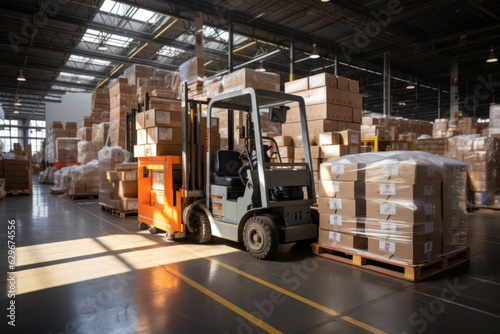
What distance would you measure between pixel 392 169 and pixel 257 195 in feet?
5.46

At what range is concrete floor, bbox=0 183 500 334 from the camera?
8.80 ft

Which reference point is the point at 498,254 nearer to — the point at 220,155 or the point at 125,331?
the point at 220,155

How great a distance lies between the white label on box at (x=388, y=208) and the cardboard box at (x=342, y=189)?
30 cm

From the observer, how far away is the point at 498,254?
4754mm

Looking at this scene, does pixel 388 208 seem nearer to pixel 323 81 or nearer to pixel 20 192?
pixel 323 81

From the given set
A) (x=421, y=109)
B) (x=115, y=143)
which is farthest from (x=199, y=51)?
(x=421, y=109)

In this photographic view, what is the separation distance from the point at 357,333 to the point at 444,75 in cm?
2381

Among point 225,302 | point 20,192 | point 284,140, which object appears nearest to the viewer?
point 225,302

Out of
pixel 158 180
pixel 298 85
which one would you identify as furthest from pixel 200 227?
pixel 298 85

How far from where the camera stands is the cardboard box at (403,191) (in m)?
3.69

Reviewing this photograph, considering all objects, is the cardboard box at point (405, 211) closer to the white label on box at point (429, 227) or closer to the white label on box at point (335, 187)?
the white label on box at point (429, 227)

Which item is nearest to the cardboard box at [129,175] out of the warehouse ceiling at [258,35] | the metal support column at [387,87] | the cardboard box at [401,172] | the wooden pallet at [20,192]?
the cardboard box at [401,172]

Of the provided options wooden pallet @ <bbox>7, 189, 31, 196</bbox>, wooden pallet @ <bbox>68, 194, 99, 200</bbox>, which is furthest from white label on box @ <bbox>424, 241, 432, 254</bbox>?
wooden pallet @ <bbox>7, 189, 31, 196</bbox>

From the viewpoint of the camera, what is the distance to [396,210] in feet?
12.4
